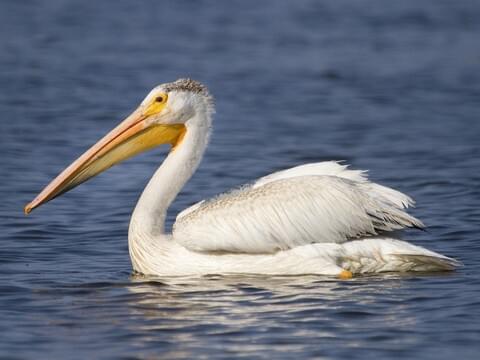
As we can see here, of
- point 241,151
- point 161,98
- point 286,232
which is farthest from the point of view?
point 241,151

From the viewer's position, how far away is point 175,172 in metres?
6.86

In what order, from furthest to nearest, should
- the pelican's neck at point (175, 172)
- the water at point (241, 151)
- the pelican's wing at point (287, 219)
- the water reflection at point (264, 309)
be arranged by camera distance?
the pelican's neck at point (175, 172)
the pelican's wing at point (287, 219)
the water at point (241, 151)
the water reflection at point (264, 309)

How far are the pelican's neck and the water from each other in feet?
1.47

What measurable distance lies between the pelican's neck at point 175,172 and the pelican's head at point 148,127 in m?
0.05

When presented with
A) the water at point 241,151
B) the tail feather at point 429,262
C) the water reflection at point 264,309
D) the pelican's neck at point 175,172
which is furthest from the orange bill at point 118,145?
the tail feather at point 429,262

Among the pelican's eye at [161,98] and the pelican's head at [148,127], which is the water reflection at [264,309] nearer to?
the pelican's head at [148,127]

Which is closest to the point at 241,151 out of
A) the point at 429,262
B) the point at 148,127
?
the point at 148,127

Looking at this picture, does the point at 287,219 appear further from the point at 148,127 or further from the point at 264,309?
the point at 148,127

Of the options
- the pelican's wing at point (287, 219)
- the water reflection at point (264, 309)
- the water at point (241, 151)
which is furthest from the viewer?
the pelican's wing at point (287, 219)

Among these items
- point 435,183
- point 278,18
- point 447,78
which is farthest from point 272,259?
point 278,18

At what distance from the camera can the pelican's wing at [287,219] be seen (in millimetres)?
6434

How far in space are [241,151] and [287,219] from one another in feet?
14.2

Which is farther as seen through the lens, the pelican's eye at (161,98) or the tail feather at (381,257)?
the pelican's eye at (161,98)

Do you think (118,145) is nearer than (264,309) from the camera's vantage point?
No
